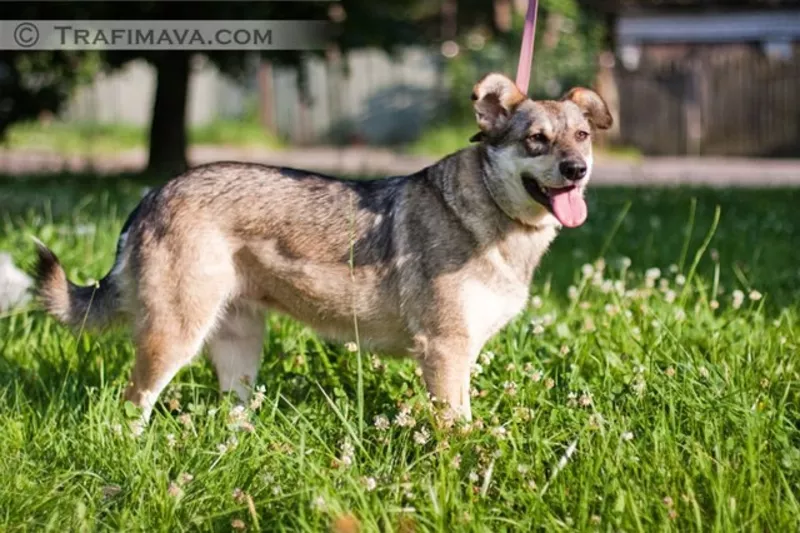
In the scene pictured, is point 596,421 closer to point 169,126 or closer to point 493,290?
point 493,290

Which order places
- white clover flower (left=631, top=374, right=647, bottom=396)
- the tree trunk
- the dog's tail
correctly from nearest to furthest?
1. white clover flower (left=631, top=374, right=647, bottom=396)
2. the dog's tail
3. the tree trunk

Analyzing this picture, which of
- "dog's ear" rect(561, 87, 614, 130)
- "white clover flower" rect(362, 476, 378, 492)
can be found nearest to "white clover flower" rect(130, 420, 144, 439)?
"white clover flower" rect(362, 476, 378, 492)

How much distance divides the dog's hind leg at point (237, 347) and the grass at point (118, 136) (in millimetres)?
19155

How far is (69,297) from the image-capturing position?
4.23 meters

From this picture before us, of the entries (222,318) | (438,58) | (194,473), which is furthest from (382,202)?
(438,58)

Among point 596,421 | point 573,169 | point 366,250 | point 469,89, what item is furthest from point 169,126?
point 596,421

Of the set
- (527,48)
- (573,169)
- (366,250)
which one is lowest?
(366,250)

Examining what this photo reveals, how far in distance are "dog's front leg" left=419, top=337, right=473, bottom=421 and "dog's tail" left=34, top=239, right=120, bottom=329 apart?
1.30 metres

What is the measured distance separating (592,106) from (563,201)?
1.98 feet

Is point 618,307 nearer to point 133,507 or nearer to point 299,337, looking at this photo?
point 299,337

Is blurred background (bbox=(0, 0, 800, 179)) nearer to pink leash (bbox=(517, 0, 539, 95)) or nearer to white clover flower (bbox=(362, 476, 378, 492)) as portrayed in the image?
pink leash (bbox=(517, 0, 539, 95))

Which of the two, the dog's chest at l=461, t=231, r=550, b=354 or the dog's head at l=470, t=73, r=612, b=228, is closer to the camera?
the dog's head at l=470, t=73, r=612, b=228

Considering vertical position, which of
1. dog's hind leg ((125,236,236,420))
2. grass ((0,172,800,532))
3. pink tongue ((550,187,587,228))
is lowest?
grass ((0,172,800,532))

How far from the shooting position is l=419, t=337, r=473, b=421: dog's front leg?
380cm
